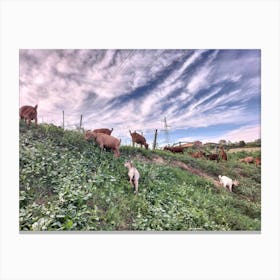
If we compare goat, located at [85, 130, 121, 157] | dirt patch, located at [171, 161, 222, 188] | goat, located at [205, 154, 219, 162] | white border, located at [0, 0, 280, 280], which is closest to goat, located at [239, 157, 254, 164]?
white border, located at [0, 0, 280, 280]

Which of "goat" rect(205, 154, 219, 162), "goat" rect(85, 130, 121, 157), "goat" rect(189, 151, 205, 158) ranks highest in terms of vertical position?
"goat" rect(85, 130, 121, 157)

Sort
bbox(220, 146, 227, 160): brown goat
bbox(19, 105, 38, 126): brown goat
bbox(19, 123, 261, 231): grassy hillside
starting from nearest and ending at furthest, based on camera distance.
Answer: bbox(19, 123, 261, 231): grassy hillside < bbox(19, 105, 38, 126): brown goat < bbox(220, 146, 227, 160): brown goat

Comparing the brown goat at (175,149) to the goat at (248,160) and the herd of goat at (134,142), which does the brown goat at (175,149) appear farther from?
the goat at (248,160)

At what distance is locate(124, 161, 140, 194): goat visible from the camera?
2713 millimetres

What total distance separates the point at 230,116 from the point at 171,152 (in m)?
0.67

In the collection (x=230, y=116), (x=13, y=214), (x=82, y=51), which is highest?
(x=82, y=51)

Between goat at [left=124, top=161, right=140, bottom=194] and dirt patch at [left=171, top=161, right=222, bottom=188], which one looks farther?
dirt patch at [left=171, top=161, right=222, bottom=188]

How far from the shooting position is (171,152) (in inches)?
111

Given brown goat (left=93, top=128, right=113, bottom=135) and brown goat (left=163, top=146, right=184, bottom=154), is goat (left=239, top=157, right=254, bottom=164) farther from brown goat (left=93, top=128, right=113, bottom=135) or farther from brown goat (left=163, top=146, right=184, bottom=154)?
brown goat (left=93, top=128, right=113, bottom=135)

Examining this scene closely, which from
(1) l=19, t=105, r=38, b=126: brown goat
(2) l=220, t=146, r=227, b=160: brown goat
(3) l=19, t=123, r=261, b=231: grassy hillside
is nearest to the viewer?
(3) l=19, t=123, r=261, b=231: grassy hillside

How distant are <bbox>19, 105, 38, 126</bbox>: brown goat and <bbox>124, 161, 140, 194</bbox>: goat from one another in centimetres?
99

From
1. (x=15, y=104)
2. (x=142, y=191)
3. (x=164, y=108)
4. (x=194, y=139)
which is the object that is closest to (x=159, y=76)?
(x=164, y=108)
